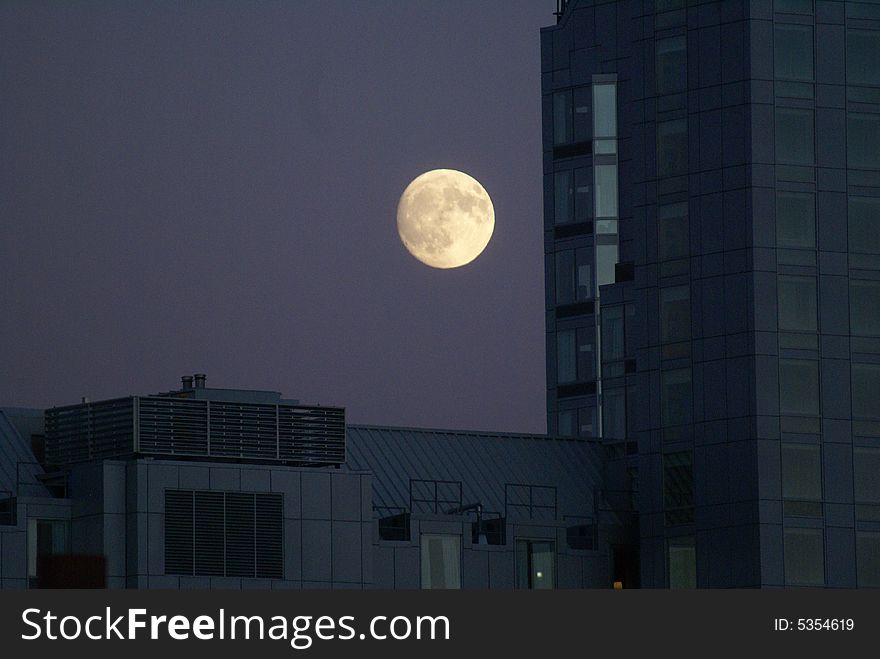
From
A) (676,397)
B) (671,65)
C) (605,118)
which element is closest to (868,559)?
(676,397)

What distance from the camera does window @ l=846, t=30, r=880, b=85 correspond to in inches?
4375

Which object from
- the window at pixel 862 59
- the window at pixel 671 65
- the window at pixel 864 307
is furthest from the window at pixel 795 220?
the window at pixel 671 65

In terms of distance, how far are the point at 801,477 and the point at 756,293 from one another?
→ 305 inches

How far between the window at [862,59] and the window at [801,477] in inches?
612

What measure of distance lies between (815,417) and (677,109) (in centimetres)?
1424

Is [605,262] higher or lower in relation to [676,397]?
higher

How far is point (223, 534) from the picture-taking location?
96188 mm

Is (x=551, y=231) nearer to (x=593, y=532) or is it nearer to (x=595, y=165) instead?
(x=595, y=165)

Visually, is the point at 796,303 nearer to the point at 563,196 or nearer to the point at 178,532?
the point at 178,532

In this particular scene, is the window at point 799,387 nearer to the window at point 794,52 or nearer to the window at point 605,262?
the window at point 794,52

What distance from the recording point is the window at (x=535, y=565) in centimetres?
10581

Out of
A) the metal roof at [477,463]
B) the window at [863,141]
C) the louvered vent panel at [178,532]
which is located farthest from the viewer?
the window at [863,141]

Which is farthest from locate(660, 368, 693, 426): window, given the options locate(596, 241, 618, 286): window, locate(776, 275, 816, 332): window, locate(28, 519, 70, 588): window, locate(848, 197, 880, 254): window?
locate(596, 241, 618, 286): window

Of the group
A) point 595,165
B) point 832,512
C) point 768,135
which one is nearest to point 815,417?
point 832,512
